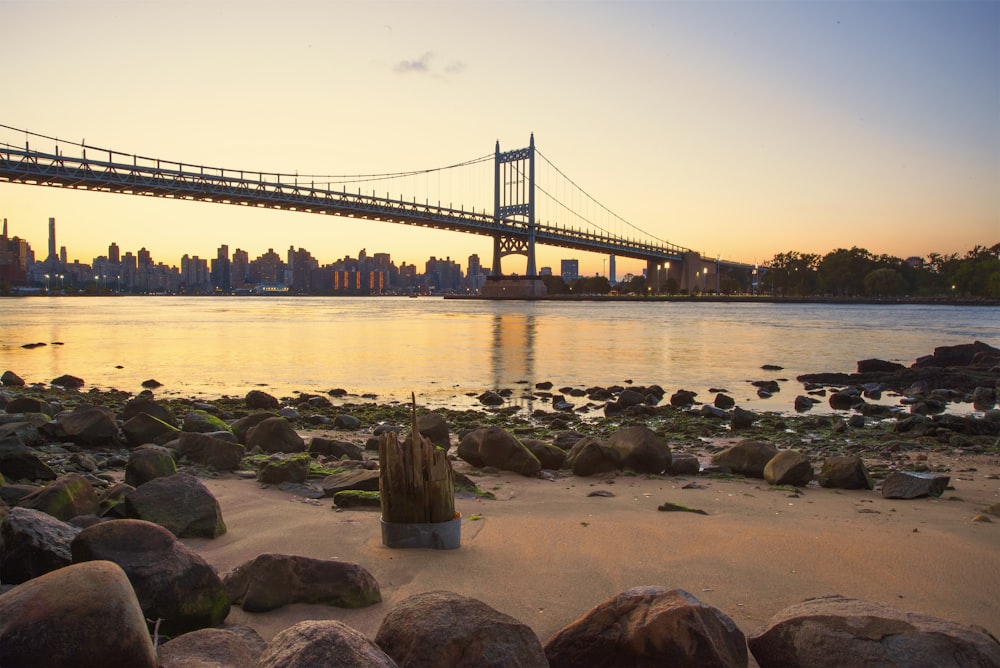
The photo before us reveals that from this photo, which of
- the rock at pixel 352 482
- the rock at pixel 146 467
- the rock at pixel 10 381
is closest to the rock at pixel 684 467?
the rock at pixel 352 482

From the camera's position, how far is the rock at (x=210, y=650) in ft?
6.65

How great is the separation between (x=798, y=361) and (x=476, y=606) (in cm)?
1802

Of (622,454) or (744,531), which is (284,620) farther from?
(622,454)

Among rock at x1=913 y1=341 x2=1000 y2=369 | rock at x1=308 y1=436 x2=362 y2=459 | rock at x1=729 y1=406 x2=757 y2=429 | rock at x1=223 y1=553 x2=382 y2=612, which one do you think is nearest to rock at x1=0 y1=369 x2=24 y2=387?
rock at x1=308 y1=436 x2=362 y2=459

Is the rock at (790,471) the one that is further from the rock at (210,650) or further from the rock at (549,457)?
the rock at (210,650)

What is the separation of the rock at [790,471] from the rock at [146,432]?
4634mm

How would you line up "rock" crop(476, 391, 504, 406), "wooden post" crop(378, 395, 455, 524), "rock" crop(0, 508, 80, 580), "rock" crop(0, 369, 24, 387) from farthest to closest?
"rock" crop(0, 369, 24, 387) < "rock" crop(476, 391, 504, 406) < "wooden post" crop(378, 395, 455, 524) < "rock" crop(0, 508, 80, 580)

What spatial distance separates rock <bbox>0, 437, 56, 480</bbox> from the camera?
4.28 meters

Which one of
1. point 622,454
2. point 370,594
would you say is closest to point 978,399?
point 622,454

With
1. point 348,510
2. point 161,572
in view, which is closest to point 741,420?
point 348,510

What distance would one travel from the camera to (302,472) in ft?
15.9

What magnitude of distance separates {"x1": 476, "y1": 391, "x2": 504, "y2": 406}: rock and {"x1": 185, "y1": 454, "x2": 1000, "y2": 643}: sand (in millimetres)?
5662

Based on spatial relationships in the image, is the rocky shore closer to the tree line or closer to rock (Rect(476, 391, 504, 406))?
rock (Rect(476, 391, 504, 406))

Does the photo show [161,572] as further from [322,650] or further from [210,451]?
[210,451]
